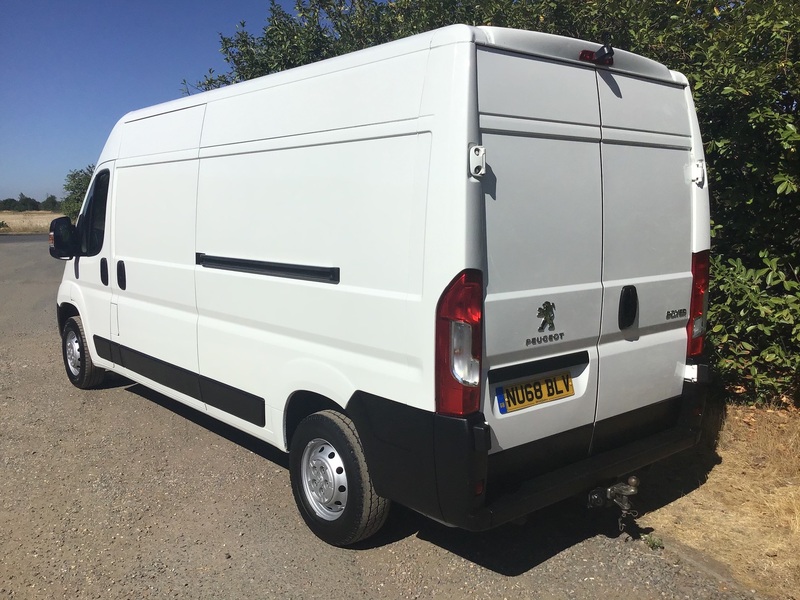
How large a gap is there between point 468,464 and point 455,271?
83cm

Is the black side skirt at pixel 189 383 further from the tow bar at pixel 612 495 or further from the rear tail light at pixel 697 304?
the rear tail light at pixel 697 304

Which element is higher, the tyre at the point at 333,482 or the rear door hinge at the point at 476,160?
the rear door hinge at the point at 476,160

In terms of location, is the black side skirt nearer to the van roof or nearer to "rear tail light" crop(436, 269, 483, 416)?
"rear tail light" crop(436, 269, 483, 416)

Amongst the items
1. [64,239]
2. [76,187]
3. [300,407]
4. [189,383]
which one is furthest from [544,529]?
[76,187]

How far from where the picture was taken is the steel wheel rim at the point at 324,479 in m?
3.75

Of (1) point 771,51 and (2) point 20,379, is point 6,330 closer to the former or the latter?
(2) point 20,379

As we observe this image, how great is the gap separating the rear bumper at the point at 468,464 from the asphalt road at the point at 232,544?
500 mm

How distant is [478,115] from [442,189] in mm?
350

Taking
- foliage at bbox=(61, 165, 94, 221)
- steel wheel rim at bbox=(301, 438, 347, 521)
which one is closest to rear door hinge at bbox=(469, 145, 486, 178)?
steel wheel rim at bbox=(301, 438, 347, 521)

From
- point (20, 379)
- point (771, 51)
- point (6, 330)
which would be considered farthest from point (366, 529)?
point (6, 330)

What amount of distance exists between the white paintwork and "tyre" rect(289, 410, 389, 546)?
0.21 m

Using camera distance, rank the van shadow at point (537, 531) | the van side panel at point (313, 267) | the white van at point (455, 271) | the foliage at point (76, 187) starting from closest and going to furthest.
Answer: the white van at point (455, 271) → the van side panel at point (313, 267) → the van shadow at point (537, 531) → the foliage at point (76, 187)

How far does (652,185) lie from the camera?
3.81m

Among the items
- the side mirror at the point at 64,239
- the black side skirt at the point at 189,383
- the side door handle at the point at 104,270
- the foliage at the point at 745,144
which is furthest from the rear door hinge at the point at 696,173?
the side mirror at the point at 64,239
